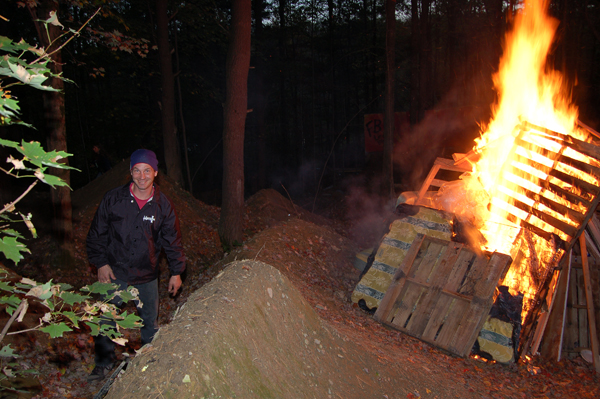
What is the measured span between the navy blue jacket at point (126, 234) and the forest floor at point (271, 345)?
72 centimetres

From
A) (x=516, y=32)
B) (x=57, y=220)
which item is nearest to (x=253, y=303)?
(x=57, y=220)

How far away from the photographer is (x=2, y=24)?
9.87 m

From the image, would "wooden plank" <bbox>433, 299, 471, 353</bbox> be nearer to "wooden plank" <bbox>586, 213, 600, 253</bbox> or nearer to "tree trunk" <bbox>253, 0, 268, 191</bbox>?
"wooden plank" <bbox>586, 213, 600, 253</bbox>

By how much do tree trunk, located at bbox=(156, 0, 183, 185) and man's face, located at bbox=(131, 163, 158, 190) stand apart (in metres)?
7.81

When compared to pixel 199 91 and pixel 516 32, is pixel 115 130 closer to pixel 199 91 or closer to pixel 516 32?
pixel 199 91

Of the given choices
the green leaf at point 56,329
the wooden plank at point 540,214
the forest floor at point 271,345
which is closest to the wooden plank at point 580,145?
the wooden plank at point 540,214

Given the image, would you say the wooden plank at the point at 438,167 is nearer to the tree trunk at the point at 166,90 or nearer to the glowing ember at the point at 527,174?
the glowing ember at the point at 527,174

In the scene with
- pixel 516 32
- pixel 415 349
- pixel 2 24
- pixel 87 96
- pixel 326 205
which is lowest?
pixel 326 205

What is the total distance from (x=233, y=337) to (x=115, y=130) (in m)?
18.1

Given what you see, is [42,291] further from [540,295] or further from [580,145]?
[580,145]

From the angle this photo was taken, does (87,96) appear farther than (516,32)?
Yes

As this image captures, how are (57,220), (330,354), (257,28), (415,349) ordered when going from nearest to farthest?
(330,354) → (415,349) → (57,220) → (257,28)

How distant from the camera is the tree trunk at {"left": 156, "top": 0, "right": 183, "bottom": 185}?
11.4m

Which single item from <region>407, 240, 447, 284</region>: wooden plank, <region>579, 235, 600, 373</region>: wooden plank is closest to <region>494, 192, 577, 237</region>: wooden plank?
<region>579, 235, 600, 373</region>: wooden plank
